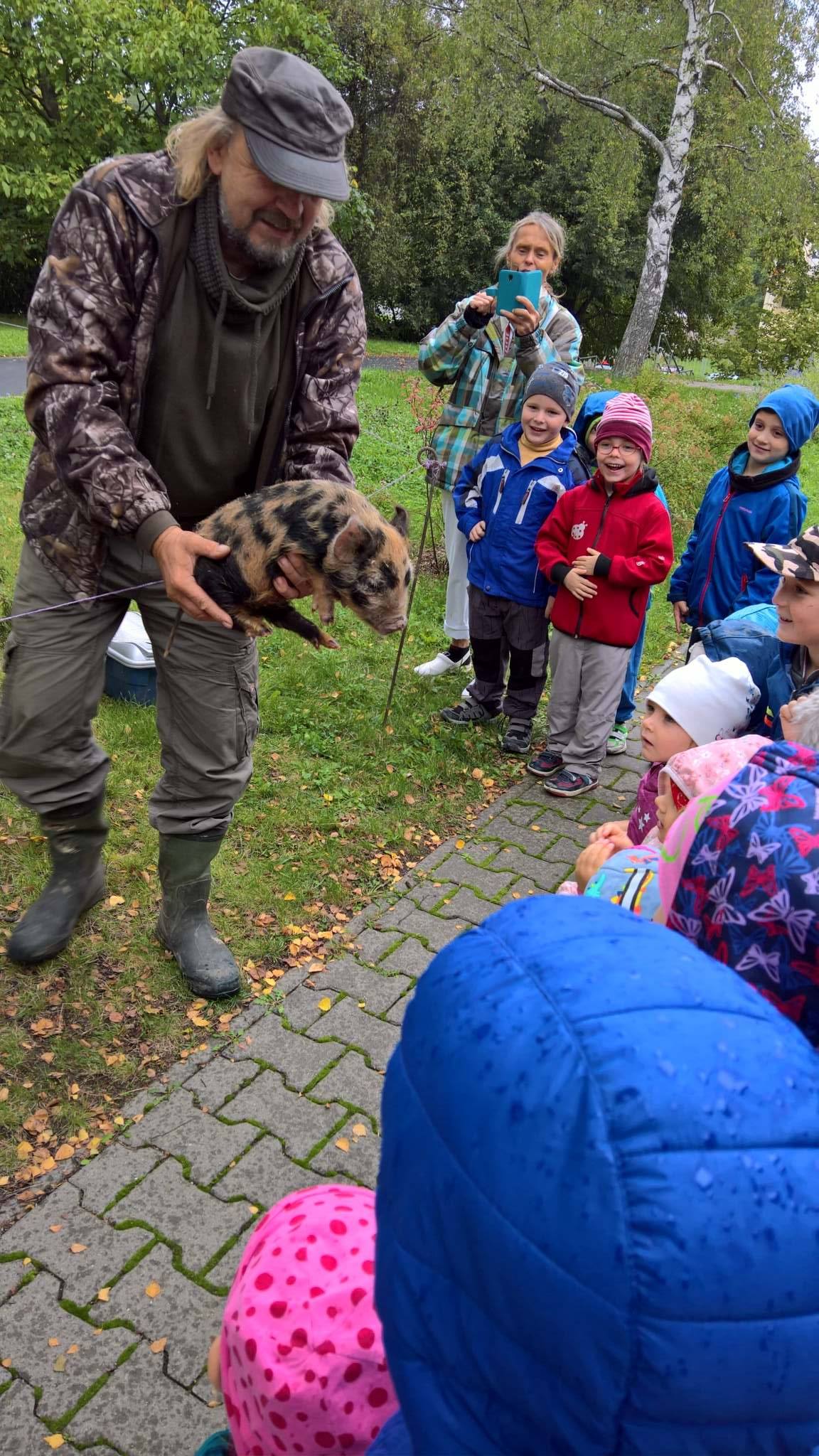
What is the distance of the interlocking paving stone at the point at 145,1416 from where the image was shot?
2121mm

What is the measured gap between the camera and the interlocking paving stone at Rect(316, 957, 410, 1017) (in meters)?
3.52

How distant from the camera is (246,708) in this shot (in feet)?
10.7

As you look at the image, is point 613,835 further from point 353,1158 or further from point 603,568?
point 603,568

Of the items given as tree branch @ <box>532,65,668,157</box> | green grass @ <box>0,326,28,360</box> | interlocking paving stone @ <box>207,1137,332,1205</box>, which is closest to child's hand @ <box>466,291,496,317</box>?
interlocking paving stone @ <box>207,1137,332,1205</box>

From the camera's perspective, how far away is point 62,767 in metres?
3.12

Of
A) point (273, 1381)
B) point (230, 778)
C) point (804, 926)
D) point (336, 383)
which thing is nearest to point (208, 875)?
point (230, 778)

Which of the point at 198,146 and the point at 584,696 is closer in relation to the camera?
the point at 198,146

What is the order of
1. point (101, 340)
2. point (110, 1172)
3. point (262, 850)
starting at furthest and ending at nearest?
1. point (262, 850)
2. point (110, 1172)
3. point (101, 340)

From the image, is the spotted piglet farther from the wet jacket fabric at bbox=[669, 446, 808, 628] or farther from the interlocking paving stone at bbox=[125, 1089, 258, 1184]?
the wet jacket fabric at bbox=[669, 446, 808, 628]

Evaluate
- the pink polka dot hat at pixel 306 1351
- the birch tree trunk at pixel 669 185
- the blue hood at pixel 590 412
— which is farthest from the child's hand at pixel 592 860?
the birch tree trunk at pixel 669 185

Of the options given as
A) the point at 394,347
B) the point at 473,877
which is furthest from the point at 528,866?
the point at 394,347

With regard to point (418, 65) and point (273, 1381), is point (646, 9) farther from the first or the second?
point (273, 1381)

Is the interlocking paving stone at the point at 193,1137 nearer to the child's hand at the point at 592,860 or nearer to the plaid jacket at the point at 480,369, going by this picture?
the child's hand at the point at 592,860

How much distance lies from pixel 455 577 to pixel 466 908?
249 centimetres
